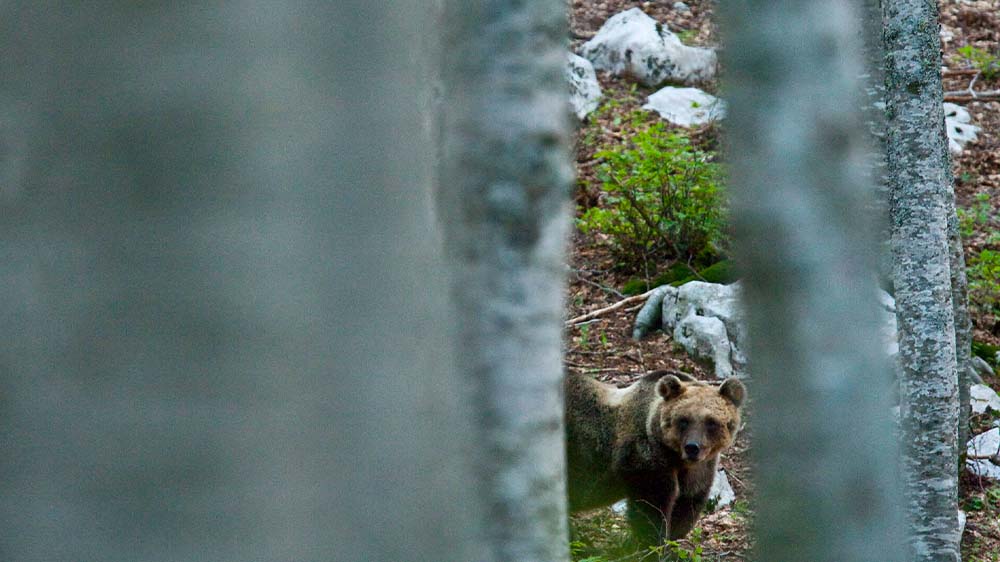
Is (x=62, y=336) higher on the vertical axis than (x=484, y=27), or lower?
lower

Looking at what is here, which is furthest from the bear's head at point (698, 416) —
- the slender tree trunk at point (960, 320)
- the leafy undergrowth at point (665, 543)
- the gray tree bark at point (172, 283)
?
the gray tree bark at point (172, 283)

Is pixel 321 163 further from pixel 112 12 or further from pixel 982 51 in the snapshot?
pixel 982 51

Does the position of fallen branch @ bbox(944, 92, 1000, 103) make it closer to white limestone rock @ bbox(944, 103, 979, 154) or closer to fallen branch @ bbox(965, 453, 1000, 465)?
white limestone rock @ bbox(944, 103, 979, 154)

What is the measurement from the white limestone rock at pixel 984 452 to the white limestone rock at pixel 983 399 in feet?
1.37

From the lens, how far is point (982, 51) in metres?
15.1

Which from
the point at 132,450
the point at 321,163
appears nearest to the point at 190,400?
the point at 132,450

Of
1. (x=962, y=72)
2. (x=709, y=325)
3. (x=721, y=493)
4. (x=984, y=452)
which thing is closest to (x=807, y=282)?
(x=721, y=493)

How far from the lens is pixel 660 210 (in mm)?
10555

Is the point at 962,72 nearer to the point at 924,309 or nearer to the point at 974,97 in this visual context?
the point at 974,97

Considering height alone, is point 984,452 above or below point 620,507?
above

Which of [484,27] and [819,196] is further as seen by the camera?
[484,27]

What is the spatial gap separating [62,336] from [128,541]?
0.89ft

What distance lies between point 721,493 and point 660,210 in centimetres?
321

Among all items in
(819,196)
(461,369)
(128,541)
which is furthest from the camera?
(461,369)
